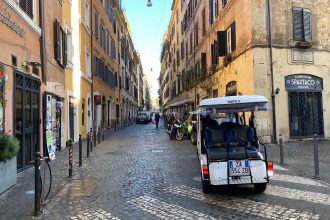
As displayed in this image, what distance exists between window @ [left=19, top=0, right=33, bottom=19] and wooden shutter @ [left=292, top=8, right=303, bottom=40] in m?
11.7

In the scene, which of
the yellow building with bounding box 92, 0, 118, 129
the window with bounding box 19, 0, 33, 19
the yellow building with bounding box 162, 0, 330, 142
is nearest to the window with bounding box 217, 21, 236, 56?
the yellow building with bounding box 162, 0, 330, 142

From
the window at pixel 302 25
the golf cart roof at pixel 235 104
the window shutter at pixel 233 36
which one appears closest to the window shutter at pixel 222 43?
the window shutter at pixel 233 36

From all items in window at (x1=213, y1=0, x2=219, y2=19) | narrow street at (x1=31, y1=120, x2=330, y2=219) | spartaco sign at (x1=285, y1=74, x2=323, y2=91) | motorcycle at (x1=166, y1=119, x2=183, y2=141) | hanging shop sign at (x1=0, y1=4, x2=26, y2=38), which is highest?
window at (x1=213, y1=0, x2=219, y2=19)

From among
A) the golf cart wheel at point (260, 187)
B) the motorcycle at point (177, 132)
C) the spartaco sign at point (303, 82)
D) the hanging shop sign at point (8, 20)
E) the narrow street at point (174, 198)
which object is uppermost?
the hanging shop sign at point (8, 20)

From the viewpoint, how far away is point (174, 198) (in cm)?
711

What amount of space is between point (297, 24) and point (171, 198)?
1340cm

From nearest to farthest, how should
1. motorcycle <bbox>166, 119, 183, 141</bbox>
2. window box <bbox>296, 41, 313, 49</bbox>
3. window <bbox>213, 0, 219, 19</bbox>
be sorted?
1. window box <bbox>296, 41, 313, 49</bbox>
2. motorcycle <bbox>166, 119, 183, 141</bbox>
3. window <bbox>213, 0, 219, 19</bbox>

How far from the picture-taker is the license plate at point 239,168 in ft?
22.9

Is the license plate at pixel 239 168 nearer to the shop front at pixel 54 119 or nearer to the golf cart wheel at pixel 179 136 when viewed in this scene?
the shop front at pixel 54 119

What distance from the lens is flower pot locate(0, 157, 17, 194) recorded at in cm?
759

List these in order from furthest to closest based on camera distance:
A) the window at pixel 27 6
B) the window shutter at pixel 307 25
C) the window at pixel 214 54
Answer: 1. the window at pixel 214 54
2. the window shutter at pixel 307 25
3. the window at pixel 27 6

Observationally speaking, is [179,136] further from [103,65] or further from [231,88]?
[103,65]

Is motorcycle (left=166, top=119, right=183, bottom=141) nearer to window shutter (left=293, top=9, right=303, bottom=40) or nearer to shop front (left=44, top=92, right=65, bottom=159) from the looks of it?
shop front (left=44, top=92, right=65, bottom=159)

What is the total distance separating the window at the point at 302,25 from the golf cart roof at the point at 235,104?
1091 cm
